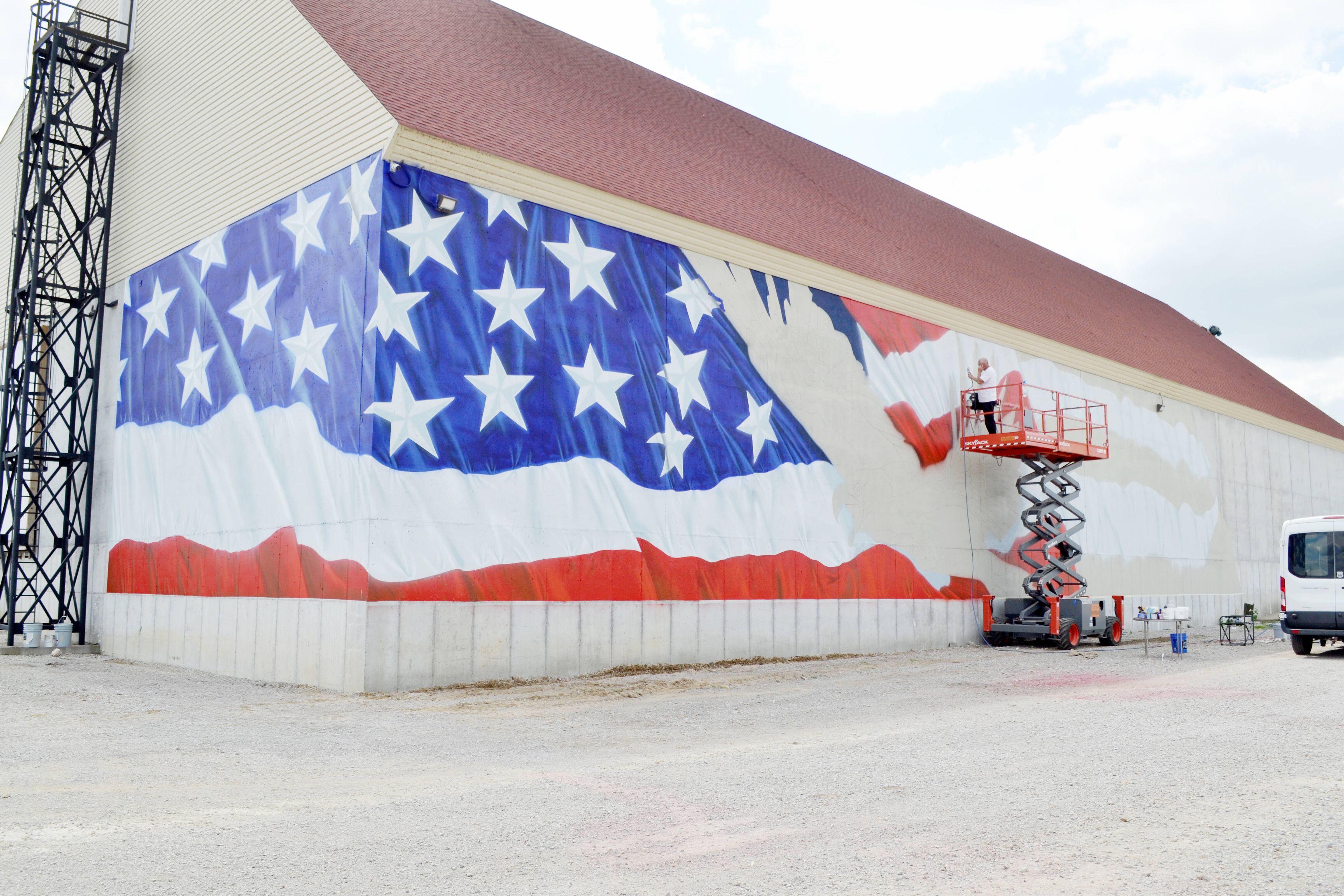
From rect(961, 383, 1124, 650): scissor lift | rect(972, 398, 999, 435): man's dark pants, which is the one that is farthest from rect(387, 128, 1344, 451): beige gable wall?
rect(972, 398, 999, 435): man's dark pants

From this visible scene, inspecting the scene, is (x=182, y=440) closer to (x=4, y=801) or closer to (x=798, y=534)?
(x=798, y=534)

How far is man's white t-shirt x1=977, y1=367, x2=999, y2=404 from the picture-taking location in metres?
23.3

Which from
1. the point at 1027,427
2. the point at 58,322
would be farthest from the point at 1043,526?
the point at 58,322

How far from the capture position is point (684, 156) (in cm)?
2005

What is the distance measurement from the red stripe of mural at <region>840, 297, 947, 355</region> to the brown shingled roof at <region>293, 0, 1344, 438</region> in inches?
28.2

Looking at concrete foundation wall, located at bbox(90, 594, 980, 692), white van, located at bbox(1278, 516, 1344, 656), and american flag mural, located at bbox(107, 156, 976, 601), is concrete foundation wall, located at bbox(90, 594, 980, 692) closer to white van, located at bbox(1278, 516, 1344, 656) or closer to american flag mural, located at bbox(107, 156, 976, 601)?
american flag mural, located at bbox(107, 156, 976, 601)

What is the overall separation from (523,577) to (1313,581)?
13.7 meters

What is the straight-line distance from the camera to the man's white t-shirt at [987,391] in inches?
919

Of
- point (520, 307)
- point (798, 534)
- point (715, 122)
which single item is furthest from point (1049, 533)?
point (520, 307)

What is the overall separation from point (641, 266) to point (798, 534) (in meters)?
5.50

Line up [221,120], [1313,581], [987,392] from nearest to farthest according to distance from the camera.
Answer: [221,120] → [1313,581] → [987,392]

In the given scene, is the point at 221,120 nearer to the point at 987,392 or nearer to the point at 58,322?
the point at 58,322

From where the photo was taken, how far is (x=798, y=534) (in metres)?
18.8

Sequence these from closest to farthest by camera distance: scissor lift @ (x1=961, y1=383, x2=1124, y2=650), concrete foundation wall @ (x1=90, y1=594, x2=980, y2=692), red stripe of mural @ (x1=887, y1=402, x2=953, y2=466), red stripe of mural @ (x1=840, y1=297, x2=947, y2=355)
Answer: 1. concrete foundation wall @ (x1=90, y1=594, x2=980, y2=692)
2. red stripe of mural @ (x1=840, y1=297, x2=947, y2=355)
3. red stripe of mural @ (x1=887, y1=402, x2=953, y2=466)
4. scissor lift @ (x1=961, y1=383, x2=1124, y2=650)
